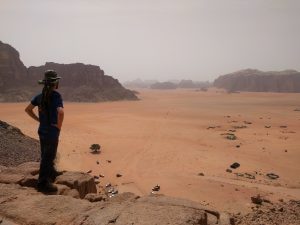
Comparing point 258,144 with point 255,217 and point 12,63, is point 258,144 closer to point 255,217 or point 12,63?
point 255,217

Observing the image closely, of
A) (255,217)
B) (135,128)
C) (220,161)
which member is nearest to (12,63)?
(135,128)

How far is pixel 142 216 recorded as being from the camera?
411 centimetres

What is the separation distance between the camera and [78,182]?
20.3ft

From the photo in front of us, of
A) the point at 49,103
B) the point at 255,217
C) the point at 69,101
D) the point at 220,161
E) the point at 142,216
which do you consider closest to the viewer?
the point at 142,216

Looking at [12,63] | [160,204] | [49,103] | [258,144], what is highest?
[12,63]

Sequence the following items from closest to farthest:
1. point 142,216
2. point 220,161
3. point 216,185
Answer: point 142,216 → point 216,185 → point 220,161

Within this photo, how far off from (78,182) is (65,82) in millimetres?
54697

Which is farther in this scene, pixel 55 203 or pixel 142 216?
pixel 55 203

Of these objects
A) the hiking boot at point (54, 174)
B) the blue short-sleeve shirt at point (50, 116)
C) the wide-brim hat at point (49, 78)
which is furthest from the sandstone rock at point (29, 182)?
the wide-brim hat at point (49, 78)

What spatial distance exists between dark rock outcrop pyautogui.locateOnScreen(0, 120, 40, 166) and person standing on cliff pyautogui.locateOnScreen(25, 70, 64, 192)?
596 centimetres

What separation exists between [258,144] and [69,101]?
38540 millimetres

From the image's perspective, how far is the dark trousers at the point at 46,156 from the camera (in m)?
5.26

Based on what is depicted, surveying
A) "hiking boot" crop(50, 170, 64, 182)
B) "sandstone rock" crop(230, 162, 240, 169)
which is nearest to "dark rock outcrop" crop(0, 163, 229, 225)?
"hiking boot" crop(50, 170, 64, 182)

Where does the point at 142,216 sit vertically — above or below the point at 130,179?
above
